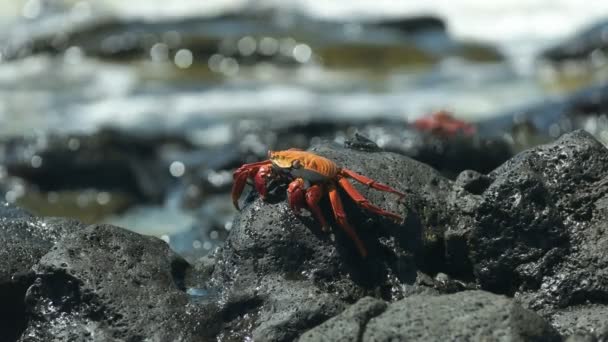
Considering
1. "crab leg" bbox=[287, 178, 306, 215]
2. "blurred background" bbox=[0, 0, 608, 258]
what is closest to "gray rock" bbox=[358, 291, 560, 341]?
"crab leg" bbox=[287, 178, 306, 215]

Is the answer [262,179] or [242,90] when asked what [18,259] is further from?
[242,90]

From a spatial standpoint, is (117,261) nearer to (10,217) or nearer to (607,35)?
(10,217)

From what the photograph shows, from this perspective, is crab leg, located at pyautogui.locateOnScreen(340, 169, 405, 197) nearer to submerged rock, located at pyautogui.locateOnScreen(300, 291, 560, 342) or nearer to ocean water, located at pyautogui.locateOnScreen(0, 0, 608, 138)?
submerged rock, located at pyautogui.locateOnScreen(300, 291, 560, 342)

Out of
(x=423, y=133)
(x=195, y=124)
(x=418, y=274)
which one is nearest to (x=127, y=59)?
(x=195, y=124)

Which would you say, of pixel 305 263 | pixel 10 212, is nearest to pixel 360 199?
pixel 305 263

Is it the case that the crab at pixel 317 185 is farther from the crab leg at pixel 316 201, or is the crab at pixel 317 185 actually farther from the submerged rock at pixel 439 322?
the submerged rock at pixel 439 322
